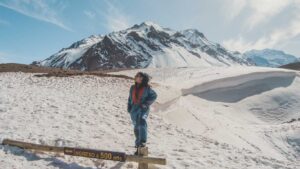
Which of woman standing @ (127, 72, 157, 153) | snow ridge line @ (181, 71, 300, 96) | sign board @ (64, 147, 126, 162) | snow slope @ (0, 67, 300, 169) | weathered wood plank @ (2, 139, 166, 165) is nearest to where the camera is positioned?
weathered wood plank @ (2, 139, 166, 165)

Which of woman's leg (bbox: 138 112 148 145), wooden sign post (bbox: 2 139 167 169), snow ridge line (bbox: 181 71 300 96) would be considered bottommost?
wooden sign post (bbox: 2 139 167 169)

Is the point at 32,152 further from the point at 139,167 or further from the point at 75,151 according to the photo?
the point at 139,167

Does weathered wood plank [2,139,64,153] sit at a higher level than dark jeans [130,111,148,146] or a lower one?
lower

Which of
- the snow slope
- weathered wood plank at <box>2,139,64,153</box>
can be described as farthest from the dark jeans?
weathered wood plank at <box>2,139,64,153</box>

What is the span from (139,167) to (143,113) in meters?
1.42

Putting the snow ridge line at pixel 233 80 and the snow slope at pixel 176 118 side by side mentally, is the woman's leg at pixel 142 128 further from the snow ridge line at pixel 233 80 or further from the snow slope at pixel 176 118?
the snow ridge line at pixel 233 80

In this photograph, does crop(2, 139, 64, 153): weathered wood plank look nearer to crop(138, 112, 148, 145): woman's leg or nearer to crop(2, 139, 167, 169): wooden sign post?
crop(2, 139, 167, 169): wooden sign post

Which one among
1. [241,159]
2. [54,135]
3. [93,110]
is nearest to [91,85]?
[93,110]

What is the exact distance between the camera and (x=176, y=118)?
22500mm

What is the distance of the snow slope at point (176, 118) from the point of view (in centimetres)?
1107

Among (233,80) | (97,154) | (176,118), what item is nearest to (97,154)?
(97,154)

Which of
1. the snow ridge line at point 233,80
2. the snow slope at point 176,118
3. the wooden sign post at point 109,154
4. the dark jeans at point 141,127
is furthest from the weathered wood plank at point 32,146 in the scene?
the snow ridge line at point 233,80

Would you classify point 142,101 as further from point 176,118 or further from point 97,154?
point 176,118

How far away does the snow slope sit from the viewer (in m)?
11.1
